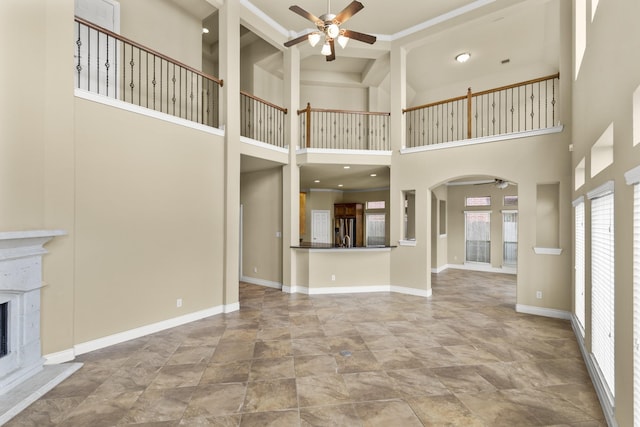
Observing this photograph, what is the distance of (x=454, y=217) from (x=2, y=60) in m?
10.9

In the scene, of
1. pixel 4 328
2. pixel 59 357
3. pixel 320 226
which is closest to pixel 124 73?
pixel 4 328

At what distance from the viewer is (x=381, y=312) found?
539 cm

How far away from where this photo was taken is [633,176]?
1.78 m

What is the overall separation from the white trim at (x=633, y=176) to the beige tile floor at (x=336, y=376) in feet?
6.31

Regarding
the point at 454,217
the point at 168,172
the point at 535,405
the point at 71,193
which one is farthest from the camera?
the point at 454,217

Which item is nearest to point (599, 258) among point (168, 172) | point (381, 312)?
point (381, 312)

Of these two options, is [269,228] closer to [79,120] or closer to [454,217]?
[79,120]

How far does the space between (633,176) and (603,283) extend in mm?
1524

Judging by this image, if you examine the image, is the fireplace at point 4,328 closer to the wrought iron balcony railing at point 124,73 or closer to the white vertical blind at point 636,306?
the wrought iron balcony railing at point 124,73

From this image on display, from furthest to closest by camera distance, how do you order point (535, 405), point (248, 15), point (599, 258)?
1. point (248, 15)
2. point (599, 258)
3. point (535, 405)

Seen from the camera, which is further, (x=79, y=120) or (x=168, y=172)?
(x=168, y=172)

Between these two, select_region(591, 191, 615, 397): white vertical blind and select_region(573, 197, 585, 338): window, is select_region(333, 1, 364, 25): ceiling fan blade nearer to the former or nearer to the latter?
select_region(591, 191, 615, 397): white vertical blind

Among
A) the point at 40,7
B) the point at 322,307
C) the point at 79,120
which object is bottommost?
the point at 322,307

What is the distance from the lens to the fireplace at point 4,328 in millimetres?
3029
